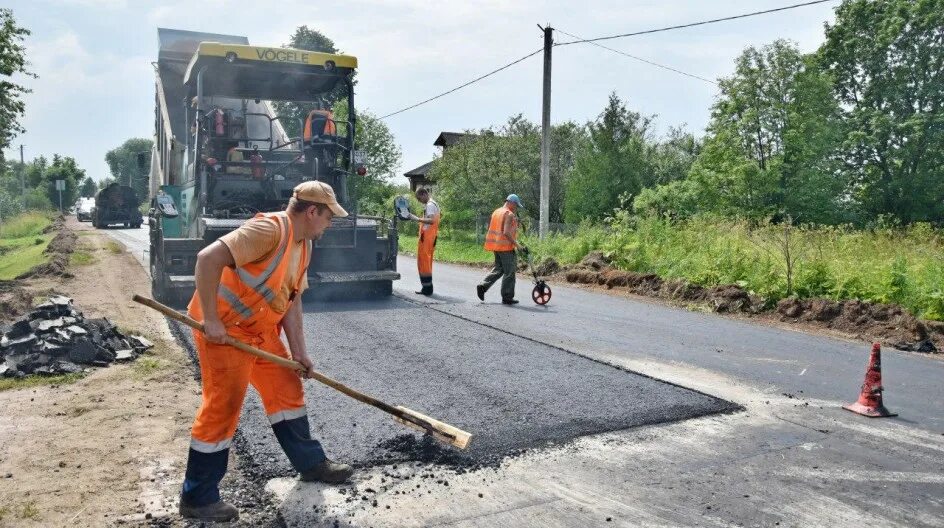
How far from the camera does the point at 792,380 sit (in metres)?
6.23

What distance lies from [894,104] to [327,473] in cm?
3355

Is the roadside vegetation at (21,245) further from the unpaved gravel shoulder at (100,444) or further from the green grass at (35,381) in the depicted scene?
the unpaved gravel shoulder at (100,444)

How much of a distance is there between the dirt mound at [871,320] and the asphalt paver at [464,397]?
13.8 feet

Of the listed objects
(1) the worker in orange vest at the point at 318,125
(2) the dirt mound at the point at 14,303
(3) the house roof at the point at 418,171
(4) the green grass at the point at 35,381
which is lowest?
(4) the green grass at the point at 35,381

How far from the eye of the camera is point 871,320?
9.05 m

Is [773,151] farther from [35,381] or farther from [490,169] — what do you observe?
[35,381]

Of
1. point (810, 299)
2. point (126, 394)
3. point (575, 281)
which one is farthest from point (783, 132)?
point (126, 394)

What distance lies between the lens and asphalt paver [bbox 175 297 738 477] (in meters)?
4.24

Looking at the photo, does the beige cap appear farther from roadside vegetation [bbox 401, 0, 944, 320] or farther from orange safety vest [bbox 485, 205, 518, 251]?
roadside vegetation [bbox 401, 0, 944, 320]

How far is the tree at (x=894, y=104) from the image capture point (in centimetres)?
2908

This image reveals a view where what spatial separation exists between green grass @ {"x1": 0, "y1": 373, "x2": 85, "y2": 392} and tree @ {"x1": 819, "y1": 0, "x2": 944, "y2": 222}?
30787 mm

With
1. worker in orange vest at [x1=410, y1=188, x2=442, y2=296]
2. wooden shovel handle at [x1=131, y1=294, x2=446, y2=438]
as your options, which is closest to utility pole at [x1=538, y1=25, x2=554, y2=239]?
worker in orange vest at [x1=410, y1=188, x2=442, y2=296]

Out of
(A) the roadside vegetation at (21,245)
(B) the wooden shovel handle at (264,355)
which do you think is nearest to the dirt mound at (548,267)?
(A) the roadside vegetation at (21,245)

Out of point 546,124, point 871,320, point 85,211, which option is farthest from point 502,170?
point 85,211
